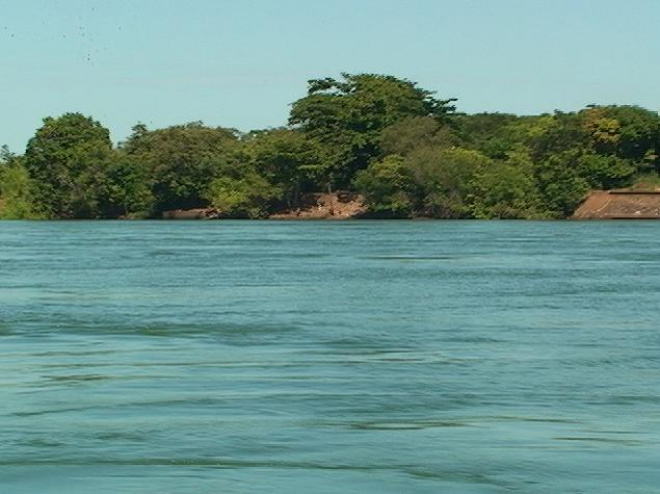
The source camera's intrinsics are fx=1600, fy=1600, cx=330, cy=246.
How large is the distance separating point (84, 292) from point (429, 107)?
9005 centimetres

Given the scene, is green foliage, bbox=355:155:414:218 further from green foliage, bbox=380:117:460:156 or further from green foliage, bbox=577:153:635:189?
green foliage, bbox=577:153:635:189

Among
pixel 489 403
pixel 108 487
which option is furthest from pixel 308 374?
pixel 108 487

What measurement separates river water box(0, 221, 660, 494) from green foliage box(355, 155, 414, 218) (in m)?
70.8

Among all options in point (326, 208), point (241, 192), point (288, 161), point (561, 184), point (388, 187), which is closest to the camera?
point (561, 184)

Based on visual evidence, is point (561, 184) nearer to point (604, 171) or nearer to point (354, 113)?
point (604, 171)

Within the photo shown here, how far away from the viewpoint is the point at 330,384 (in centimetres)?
1822

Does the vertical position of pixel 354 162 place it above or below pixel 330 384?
above

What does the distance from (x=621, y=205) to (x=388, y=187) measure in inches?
620

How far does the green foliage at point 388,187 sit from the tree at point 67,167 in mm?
20803

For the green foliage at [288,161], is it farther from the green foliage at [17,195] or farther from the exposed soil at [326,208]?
the green foliage at [17,195]

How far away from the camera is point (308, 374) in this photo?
1902 centimetres

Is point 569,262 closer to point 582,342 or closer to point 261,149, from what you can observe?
point 582,342

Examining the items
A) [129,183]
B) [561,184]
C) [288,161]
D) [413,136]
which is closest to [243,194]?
[288,161]

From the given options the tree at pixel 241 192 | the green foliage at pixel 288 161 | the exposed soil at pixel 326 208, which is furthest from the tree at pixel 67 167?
the exposed soil at pixel 326 208
